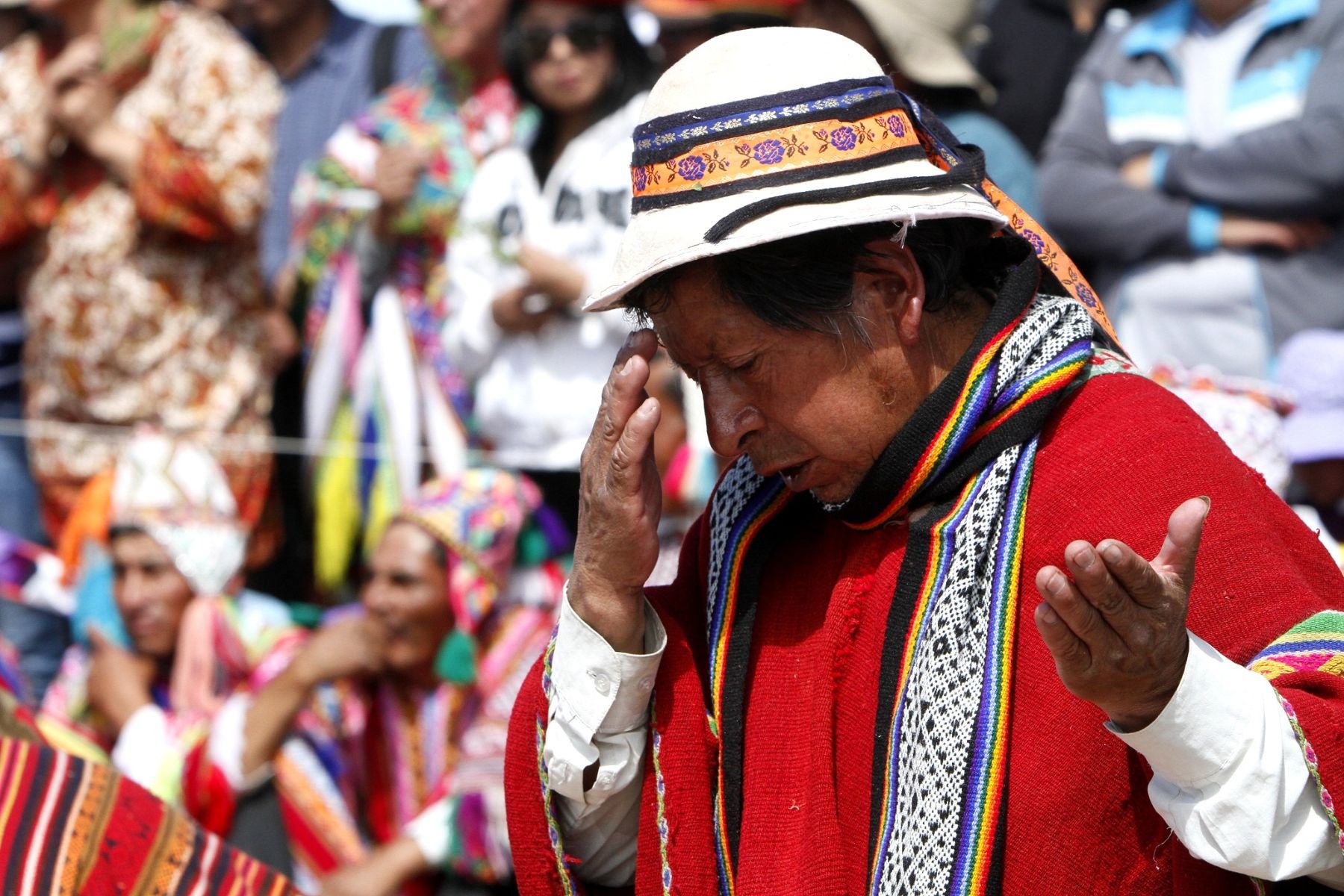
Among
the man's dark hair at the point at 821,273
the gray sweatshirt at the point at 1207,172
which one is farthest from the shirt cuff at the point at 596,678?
the gray sweatshirt at the point at 1207,172

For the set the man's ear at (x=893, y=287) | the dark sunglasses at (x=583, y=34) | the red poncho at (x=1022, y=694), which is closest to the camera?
the red poncho at (x=1022, y=694)

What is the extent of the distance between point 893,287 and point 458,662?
9.94 ft

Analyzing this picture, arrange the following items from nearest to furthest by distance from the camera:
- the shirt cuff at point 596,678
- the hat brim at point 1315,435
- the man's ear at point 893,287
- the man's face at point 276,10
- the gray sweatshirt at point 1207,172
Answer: the man's ear at point 893,287
the shirt cuff at point 596,678
the hat brim at point 1315,435
the gray sweatshirt at point 1207,172
the man's face at point 276,10

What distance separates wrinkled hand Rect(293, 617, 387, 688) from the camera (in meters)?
5.10

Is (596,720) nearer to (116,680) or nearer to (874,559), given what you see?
(874,559)

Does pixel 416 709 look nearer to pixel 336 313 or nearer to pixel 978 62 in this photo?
pixel 336 313

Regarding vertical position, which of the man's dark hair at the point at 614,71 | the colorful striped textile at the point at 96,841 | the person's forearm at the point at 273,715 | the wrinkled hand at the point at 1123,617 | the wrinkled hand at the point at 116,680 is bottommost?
the wrinkled hand at the point at 116,680

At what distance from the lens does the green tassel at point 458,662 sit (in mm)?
5051

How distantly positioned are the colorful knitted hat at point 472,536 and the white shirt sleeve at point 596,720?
2.58m

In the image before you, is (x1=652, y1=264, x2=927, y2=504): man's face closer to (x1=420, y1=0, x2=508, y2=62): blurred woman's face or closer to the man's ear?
the man's ear

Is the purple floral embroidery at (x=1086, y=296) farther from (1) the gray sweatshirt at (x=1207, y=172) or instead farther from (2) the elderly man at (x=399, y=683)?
(2) the elderly man at (x=399, y=683)

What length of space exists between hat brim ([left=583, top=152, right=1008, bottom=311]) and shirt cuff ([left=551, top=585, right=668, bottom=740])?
0.49 m

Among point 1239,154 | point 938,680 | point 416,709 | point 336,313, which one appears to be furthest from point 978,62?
point 938,680

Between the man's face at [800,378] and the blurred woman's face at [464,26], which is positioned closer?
the man's face at [800,378]
